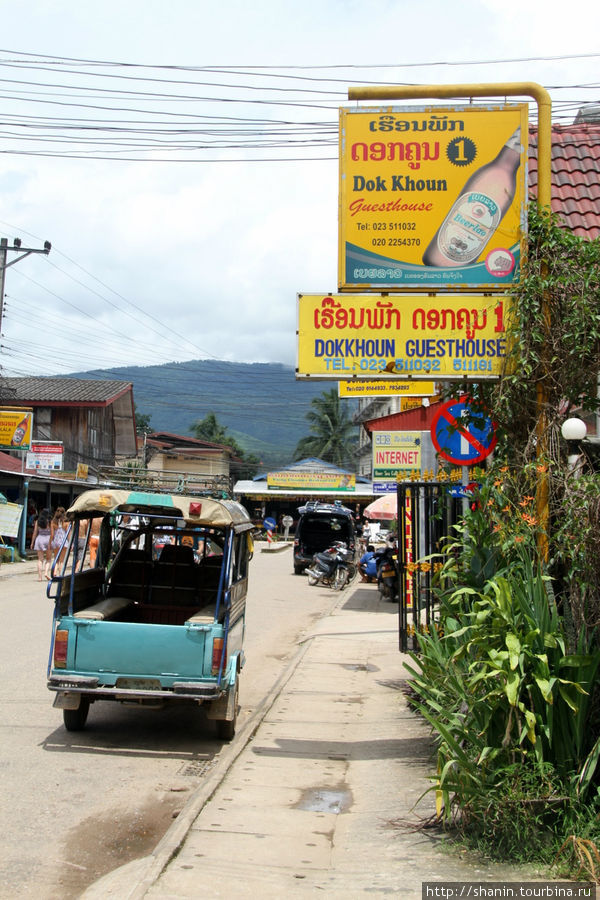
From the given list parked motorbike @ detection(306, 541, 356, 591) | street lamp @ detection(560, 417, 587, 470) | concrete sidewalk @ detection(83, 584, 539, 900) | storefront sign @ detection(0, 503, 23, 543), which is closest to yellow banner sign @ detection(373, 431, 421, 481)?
parked motorbike @ detection(306, 541, 356, 591)

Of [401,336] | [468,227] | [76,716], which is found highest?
[468,227]

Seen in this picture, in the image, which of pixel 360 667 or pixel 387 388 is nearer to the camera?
pixel 387 388

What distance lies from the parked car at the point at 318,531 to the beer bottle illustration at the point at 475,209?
24998 millimetres

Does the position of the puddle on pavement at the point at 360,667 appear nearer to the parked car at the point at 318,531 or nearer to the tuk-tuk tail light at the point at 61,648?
the tuk-tuk tail light at the point at 61,648

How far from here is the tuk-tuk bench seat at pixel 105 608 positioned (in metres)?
8.06

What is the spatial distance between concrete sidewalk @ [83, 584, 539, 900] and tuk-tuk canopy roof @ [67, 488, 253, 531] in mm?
2058

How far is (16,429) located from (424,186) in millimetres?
24984

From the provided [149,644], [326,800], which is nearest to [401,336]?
[149,644]

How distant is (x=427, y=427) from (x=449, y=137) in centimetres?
1118

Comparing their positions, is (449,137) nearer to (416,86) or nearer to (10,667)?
(416,86)

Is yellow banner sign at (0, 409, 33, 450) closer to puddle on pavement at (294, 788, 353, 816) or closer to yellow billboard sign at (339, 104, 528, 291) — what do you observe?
yellow billboard sign at (339, 104, 528, 291)

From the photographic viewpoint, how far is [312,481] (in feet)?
196

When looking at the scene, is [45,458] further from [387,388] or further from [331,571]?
[387,388]

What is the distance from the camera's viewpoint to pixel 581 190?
35.1 ft
